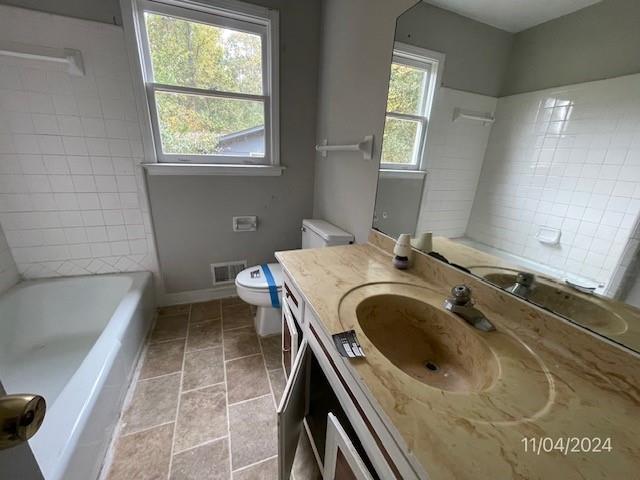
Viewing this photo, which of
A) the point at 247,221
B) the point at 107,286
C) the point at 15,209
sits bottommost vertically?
the point at 107,286

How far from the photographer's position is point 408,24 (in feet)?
3.70

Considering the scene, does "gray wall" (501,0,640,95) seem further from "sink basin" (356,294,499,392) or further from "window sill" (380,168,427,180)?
"sink basin" (356,294,499,392)

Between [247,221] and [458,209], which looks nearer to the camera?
[458,209]

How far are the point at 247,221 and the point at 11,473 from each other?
6.23 feet

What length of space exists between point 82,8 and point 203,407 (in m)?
2.31

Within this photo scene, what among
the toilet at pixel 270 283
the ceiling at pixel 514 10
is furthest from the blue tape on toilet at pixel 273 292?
the ceiling at pixel 514 10

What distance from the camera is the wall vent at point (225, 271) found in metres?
2.23

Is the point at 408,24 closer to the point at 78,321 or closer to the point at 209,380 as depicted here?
the point at 209,380

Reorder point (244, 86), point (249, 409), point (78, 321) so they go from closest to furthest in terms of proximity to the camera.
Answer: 1. point (249, 409)
2. point (78, 321)
3. point (244, 86)

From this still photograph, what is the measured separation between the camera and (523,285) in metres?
0.79

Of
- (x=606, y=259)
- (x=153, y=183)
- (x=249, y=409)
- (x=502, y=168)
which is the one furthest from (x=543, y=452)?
(x=153, y=183)

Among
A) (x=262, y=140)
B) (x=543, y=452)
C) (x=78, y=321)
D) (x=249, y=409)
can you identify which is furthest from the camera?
(x=262, y=140)

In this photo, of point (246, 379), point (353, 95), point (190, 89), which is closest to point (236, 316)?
point (246, 379)

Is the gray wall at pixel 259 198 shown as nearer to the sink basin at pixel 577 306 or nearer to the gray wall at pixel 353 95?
the gray wall at pixel 353 95
